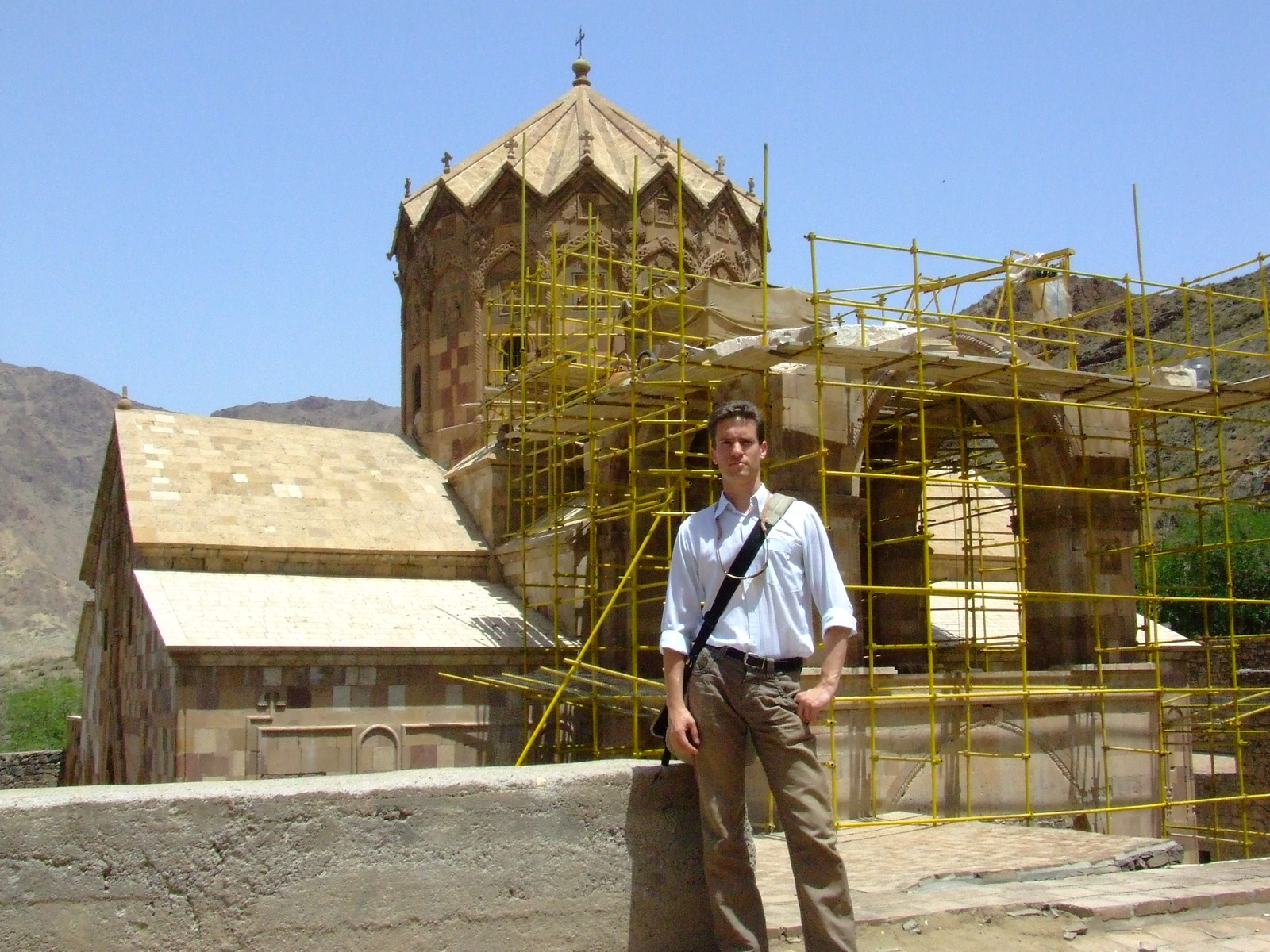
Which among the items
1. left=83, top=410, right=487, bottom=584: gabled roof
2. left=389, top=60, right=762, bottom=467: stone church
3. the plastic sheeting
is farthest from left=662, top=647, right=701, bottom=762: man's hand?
left=389, top=60, right=762, bottom=467: stone church

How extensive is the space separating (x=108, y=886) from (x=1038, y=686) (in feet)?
32.1

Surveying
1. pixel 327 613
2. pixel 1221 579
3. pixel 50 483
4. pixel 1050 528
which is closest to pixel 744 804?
pixel 1050 528

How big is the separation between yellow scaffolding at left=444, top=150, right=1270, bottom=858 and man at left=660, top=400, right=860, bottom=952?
6.10 metres

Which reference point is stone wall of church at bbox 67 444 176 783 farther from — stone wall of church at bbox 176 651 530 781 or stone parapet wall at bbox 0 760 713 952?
stone parapet wall at bbox 0 760 713 952

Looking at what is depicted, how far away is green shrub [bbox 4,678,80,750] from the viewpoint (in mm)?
36656

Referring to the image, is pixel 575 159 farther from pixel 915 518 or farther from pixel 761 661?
pixel 761 661

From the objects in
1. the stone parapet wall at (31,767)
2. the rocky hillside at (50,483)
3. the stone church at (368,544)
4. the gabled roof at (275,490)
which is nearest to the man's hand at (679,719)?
the stone church at (368,544)

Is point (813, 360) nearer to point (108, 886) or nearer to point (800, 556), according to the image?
point (800, 556)

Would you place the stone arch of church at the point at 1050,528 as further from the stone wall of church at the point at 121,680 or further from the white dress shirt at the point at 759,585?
the white dress shirt at the point at 759,585

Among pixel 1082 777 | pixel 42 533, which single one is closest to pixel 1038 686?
pixel 1082 777

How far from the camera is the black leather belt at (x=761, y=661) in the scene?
454cm

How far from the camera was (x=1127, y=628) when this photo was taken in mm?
13375

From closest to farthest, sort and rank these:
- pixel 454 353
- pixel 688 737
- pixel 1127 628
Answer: pixel 688 737 < pixel 1127 628 < pixel 454 353

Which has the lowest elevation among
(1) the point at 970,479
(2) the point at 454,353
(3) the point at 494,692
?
(3) the point at 494,692
